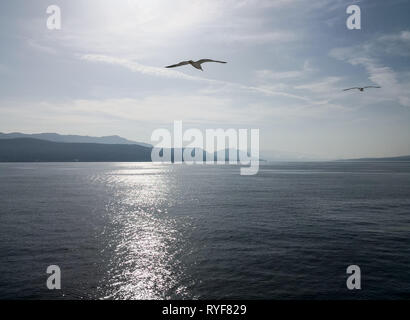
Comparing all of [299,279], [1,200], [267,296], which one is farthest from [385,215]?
[1,200]

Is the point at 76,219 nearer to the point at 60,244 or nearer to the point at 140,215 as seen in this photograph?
the point at 140,215

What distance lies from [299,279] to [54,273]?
2734cm

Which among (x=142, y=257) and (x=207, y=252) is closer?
(x=142, y=257)

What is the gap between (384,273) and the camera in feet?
108

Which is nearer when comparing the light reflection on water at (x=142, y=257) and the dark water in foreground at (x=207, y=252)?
the dark water in foreground at (x=207, y=252)

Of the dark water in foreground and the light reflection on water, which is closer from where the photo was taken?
the dark water in foreground

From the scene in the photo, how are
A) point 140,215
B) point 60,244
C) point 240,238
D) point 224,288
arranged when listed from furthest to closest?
1. point 140,215
2. point 240,238
3. point 60,244
4. point 224,288

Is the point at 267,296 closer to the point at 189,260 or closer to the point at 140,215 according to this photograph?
the point at 189,260

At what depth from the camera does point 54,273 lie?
3200cm
